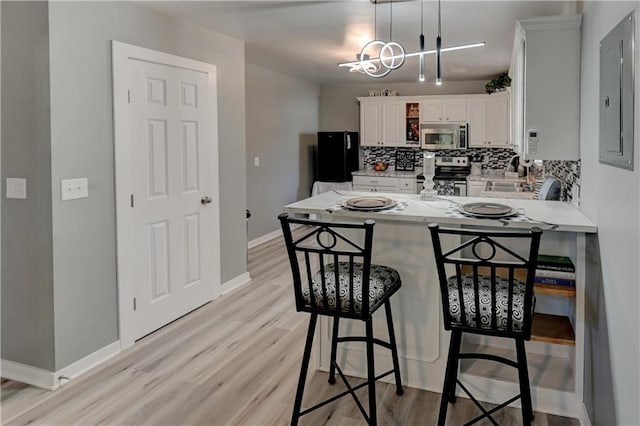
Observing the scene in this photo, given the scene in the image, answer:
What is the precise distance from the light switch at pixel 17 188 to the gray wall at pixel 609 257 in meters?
2.97

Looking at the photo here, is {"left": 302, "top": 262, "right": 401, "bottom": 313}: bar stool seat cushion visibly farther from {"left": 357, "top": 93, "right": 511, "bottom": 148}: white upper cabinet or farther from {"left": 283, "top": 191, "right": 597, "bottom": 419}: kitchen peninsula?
{"left": 357, "top": 93, "right": 511, "bottom": 148}: white upper cabinet

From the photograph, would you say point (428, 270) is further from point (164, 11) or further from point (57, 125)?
point (164, 11)

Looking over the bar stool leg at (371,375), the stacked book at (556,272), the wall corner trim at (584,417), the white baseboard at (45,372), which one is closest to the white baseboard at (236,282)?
the white baseboard at (45,372)

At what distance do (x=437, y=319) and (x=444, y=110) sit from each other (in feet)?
17.3

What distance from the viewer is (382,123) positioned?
771 cm

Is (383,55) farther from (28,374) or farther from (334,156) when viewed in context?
(334,156)

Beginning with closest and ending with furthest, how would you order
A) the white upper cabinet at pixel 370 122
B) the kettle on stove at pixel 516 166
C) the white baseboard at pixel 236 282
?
the white baseboard at pixel 236 282, the kettle on stove at pixel 516 166, the white upper cabinet at pixel 370 122

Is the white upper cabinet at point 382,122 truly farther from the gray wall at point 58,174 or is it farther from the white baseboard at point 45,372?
the white baseboard at point 45,372

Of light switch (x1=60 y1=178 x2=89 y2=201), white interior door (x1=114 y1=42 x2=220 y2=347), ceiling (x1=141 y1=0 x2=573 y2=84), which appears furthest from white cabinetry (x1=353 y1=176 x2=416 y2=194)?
light switch (x1=60 y1=178 x2=89 y2=201)

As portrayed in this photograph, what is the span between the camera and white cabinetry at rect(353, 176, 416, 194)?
7266 mm

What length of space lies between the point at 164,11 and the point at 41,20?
0.99 meters

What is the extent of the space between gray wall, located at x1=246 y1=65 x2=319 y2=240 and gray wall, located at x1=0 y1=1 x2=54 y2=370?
3.62 meters

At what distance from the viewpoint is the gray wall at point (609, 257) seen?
155 centimetres

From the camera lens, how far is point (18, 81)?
2777mm
